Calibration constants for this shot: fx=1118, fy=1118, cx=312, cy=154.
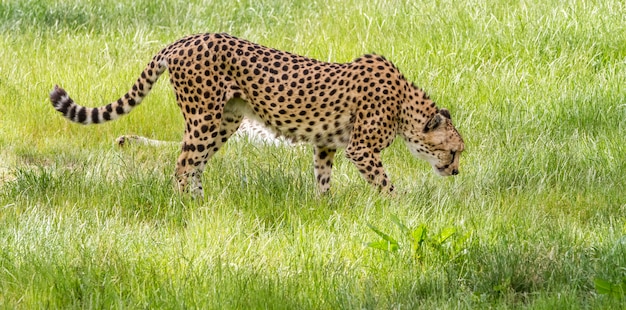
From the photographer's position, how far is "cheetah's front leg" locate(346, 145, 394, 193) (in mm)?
5462

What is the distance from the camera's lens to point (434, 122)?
5621mm

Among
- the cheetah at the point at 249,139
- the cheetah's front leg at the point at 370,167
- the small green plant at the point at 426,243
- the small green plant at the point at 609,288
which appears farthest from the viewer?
the cheetah at the point at 249,139

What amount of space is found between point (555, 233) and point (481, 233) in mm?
306

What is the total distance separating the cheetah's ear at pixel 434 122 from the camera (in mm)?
5605

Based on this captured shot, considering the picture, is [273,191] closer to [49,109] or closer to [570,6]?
[49,109]

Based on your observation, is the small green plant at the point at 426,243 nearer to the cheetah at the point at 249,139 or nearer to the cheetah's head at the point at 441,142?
the cheetah's head at the point at 441,142

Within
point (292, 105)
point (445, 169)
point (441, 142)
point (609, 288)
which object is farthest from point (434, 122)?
point (609, 288)

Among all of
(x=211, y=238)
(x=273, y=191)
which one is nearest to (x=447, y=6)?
(x=273, y=191)

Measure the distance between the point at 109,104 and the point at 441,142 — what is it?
66.7 inches

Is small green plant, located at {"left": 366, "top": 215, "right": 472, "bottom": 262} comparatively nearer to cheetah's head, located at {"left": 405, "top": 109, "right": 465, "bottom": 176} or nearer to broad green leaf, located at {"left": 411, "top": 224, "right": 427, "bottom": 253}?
broad green leaf, located at {"left": 411, "top": 224, "right": 427, "bottom": 253}

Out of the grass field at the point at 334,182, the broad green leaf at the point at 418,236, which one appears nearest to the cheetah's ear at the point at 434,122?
the grass field at the point at 334,182

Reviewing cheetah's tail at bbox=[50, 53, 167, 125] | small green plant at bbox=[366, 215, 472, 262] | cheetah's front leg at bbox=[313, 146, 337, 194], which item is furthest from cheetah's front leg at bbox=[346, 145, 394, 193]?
cheetah's tail at bbox=[50, 53, 167, 125]

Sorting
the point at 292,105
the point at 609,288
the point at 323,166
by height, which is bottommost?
the point at 323,166

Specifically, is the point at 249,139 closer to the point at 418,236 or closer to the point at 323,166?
the point at 323,166
